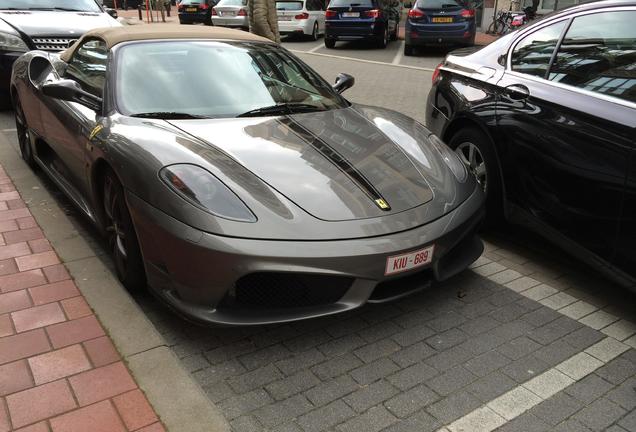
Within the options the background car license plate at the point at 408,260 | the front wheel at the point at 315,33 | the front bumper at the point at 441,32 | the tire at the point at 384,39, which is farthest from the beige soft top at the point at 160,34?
the front wheel at the point at 315,33

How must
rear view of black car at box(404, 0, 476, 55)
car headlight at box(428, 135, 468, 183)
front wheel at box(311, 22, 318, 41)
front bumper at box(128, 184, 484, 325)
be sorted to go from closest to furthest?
1. front bumper at box(128, 184, 484, 325)
2. car headlight at box(428, 135, 468, 183)
3. rear view of black car at box(404, 0, 476, 55)
4. front wheel at box(311, 22, 318, 41)

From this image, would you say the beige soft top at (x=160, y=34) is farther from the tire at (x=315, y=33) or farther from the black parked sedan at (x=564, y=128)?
the tire at (x=315, y=33)

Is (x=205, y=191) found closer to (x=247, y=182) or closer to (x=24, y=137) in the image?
(x=247, y=182)

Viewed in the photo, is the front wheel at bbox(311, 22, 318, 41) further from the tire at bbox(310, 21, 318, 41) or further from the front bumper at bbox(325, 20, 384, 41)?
the front bumper at bbox(325, 20, 384, 41)

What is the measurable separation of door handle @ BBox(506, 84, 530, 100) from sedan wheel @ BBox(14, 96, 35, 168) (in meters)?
3.89

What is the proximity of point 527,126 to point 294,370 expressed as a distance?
2.01m

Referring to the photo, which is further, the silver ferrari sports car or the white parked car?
the white parked car

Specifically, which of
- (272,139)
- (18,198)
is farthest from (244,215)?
(18,198)

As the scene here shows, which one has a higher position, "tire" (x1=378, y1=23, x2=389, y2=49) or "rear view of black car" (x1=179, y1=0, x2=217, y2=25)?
"rear view of black car" (x1=179, y1=0, x2=217, y2=25)

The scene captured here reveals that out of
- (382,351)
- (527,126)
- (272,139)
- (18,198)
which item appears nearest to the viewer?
(382,351)

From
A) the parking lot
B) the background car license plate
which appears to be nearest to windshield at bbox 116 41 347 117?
the parking lot

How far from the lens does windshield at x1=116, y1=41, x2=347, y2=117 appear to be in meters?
3.43

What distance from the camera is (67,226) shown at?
406 cm

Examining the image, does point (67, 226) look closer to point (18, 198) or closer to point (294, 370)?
point (18, 198)
